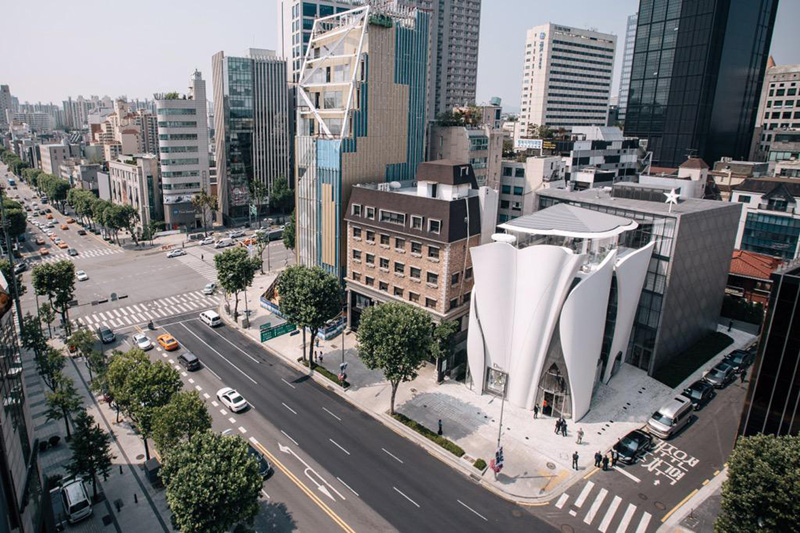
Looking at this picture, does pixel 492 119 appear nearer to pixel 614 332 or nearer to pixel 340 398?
pixel 614 332

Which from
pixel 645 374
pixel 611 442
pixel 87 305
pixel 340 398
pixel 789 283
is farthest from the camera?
pixel 87 305

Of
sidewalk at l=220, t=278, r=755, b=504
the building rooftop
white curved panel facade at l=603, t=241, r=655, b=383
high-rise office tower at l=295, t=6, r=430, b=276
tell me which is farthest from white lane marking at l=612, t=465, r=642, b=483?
high-rise office tower at l=295, t=6, r=430, b=276

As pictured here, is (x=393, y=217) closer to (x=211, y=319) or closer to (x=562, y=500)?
(x=211, y=319)

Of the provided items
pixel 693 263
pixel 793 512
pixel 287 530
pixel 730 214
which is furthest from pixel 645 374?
pixel 287 530

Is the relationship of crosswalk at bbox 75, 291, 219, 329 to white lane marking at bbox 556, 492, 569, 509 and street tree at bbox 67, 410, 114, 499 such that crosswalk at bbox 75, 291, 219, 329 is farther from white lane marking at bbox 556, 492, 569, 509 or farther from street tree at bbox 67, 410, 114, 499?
white lane marking at bbox 556, 492, 569, 509

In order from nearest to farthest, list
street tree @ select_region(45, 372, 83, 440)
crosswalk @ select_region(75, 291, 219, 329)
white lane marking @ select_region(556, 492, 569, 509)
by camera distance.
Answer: white lane marking @ select_region(556, 492, 569, 509) → street tree @ select_region(45, 372, 83, 440) → crosswalk @ select_region(75, 291, 219, 329)

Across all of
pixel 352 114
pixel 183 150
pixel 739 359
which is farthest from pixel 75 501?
pixel 183 150
